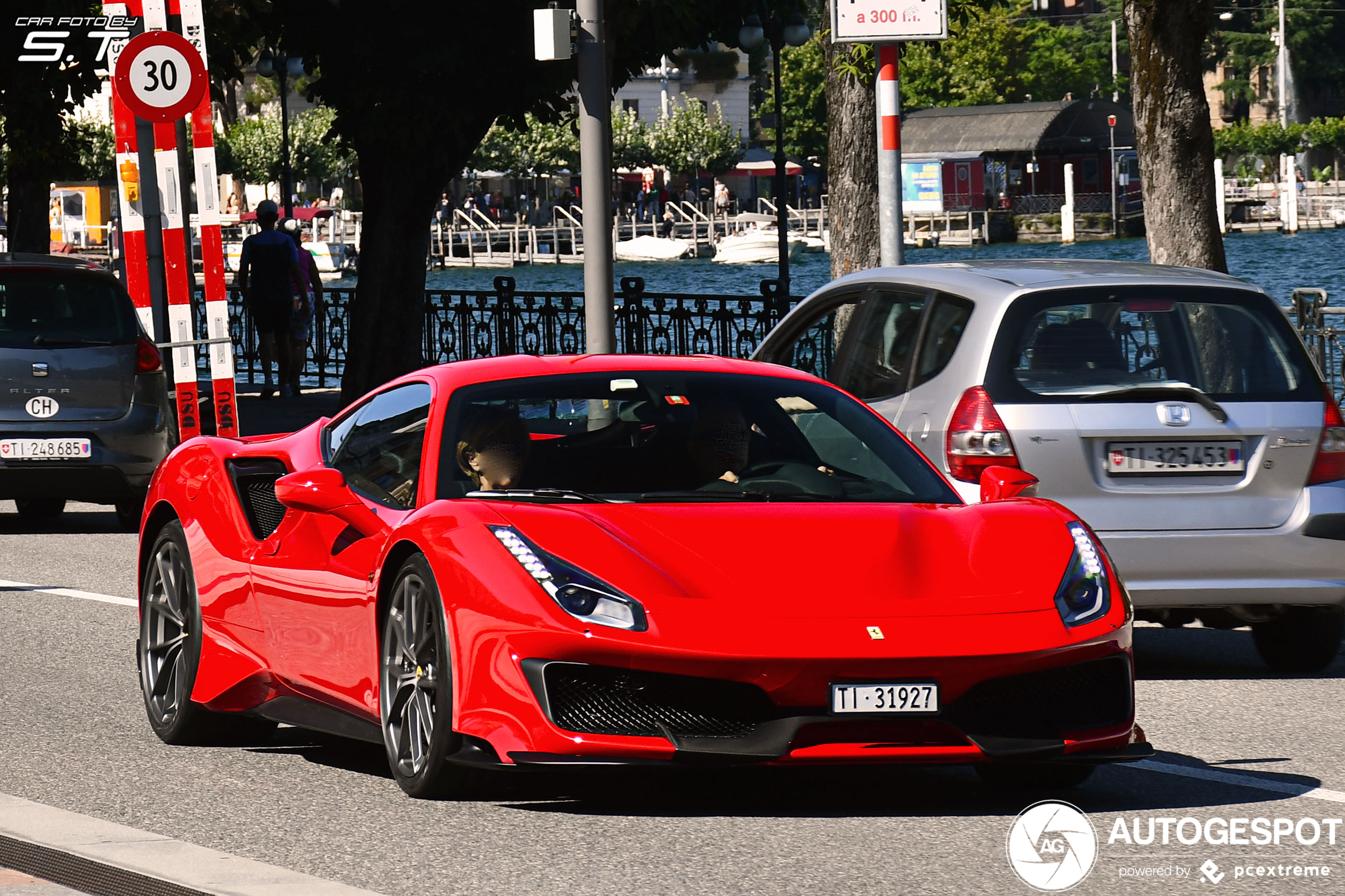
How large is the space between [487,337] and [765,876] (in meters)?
22.2

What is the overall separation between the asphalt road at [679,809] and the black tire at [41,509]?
7366mm

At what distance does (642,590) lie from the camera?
601cm

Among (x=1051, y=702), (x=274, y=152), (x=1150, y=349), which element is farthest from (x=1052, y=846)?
(x=274, y=152)

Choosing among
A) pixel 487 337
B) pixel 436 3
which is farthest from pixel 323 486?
pixel 487 337

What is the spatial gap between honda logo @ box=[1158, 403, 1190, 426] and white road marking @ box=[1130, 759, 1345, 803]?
2.06 metres

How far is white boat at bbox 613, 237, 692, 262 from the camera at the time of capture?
111625 millimetres

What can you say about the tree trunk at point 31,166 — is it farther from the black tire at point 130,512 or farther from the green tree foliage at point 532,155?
→ the green tree foliage at point 532,155

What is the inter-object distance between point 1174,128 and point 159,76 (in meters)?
6.68

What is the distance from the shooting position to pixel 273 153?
374 feet

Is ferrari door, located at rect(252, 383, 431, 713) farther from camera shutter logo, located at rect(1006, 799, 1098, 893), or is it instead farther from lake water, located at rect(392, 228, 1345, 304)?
lake water, located at rect(392, 228, 1345, 304)

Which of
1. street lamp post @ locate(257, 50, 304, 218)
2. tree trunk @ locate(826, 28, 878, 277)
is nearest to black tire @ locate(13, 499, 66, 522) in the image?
tree trunk @ locate(826, 28, 878, 277)

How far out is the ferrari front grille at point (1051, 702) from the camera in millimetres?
6105

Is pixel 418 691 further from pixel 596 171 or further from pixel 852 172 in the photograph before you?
pixel 852 172

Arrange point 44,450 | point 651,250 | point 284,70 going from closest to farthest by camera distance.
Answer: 1. point 44,450
2. point 284,70
3. point 651,250
